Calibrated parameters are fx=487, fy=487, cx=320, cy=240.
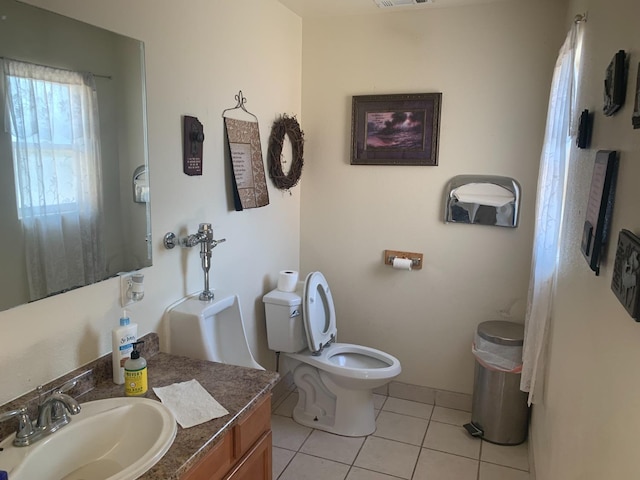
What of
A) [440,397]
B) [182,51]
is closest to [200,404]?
[182,51]

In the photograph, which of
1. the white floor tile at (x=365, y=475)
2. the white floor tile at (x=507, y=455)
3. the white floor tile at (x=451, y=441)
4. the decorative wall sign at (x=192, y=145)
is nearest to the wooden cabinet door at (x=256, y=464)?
the white floor tile at (x=365, y=475)

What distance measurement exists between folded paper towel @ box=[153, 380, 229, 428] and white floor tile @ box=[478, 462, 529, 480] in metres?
1.61

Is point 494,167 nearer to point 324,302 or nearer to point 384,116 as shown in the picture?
point 384,116

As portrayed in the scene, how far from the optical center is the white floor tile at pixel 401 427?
9.06 ft

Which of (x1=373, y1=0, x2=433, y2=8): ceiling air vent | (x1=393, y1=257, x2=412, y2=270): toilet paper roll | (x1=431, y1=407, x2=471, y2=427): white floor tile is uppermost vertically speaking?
(x1=373, y1=0, x2=433, y2=8): ceiling air vent

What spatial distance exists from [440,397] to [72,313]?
2.34 m

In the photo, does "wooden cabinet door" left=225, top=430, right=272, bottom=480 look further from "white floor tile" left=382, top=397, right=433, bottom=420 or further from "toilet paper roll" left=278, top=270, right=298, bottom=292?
"white floor tile" left=382, top=397, right=433, bottom=420

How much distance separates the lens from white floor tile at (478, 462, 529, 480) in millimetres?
2438

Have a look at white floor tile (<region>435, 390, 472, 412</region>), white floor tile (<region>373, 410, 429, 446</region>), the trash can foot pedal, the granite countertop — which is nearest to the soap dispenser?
the granite countertop

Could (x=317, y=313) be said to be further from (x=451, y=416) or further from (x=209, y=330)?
(x=451, y=416)

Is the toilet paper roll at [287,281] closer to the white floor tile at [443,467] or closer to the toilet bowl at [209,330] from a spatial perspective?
the toilet bowl at [209,330]

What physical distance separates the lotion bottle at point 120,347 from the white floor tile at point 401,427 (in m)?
1.65

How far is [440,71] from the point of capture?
2.86 m

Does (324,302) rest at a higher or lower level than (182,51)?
lower
